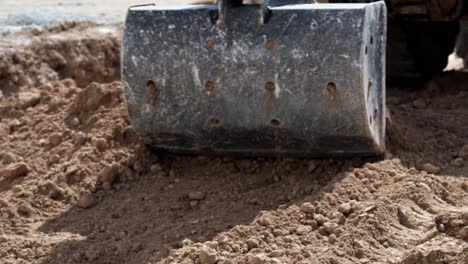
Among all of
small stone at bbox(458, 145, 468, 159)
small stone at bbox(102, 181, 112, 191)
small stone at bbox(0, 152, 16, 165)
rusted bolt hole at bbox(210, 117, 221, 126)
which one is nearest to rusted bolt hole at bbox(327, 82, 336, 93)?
rusted bolt hole at bbox(210, 117, 221, 126)

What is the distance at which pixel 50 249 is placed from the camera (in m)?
4.11

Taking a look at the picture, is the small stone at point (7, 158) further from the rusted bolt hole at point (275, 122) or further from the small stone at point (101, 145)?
the rusted bolt hole at point (275, 122)

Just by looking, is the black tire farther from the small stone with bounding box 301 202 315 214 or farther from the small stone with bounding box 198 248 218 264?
the small stone with bounding box 198 248 218 264

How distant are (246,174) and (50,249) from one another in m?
0.96

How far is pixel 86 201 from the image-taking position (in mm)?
4543

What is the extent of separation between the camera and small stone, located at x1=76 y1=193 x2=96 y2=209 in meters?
4.54

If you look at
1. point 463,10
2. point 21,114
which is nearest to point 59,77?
point 21,114

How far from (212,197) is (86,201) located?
567 millimetres

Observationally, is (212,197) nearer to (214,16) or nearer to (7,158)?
(214,16)

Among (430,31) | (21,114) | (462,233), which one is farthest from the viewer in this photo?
(430,31)

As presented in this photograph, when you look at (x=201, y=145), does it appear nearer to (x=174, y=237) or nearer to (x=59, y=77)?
(x=174, y=237)

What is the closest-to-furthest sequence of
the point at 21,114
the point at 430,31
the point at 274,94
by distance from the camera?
1. the point at 274,94
2. the point at 21,114
3. the point at 430,31

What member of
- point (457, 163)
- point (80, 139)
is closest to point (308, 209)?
point (457, 163)

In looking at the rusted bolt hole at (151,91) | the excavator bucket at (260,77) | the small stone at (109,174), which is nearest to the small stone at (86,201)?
the small stone at (109,174)
